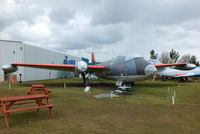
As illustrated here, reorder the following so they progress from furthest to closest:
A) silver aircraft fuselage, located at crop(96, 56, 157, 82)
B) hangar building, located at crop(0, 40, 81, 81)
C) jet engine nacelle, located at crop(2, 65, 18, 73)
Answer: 1. hangar building, located at crop(0, 40, 81, 81)
2. jet engine nacelle, located at crop(2, 65, 18, 73)
3. silver aircraft fuselage, located at crop(96, 56, 157, 82)

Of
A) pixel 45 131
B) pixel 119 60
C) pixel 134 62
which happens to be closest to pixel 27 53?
pixel 119 60

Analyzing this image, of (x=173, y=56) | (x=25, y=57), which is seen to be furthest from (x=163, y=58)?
(x=25, y=57)

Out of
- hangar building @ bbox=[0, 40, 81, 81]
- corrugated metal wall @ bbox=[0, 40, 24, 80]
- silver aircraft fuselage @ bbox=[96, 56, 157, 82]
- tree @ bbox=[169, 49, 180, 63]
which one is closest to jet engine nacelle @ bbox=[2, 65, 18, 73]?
hangar building @ bbox=[0, 40, 81, 81]

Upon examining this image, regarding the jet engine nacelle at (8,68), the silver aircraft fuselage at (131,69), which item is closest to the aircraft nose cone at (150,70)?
the silver aircraft fuselage at (131,69)

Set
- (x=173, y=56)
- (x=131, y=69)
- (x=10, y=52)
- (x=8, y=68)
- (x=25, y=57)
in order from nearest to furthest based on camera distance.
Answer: (x=131, y=69), (x=8, y=68), (x=10, y=52), (x=25, y=57), (x=173, y=56)

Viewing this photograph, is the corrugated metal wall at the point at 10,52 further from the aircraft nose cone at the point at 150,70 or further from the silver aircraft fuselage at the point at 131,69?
the aircraft nose cone at the point at 150,70

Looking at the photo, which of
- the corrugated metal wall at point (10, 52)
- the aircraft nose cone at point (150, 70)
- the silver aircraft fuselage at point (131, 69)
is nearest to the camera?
the aircraft nose cone at point (150, 70)

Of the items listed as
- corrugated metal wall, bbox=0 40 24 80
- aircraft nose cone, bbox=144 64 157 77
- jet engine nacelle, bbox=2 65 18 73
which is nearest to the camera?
aircraft nose cone, bbox=144 64 157 77

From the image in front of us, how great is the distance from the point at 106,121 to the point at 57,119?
1741mm

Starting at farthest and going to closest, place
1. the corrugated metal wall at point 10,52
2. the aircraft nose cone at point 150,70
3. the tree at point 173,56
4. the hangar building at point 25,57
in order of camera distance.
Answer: the tree at point 173,56, the hangar building at point 25,57, the corrugated metal wall at point 10,52, the aircraft nose cone at point 150,70

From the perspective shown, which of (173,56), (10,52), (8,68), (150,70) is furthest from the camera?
(173,56)

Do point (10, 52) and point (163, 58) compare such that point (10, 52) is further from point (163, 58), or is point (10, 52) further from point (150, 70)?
point (163, 58)

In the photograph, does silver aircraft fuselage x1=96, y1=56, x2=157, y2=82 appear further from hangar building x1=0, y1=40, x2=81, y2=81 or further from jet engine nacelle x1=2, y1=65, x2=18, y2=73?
hangar building x1=0, y1=40, x2=81, y2=81

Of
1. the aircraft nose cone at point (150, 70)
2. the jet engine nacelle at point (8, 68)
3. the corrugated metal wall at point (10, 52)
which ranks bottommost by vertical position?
the aircraft nose cone at point (150, 70)
